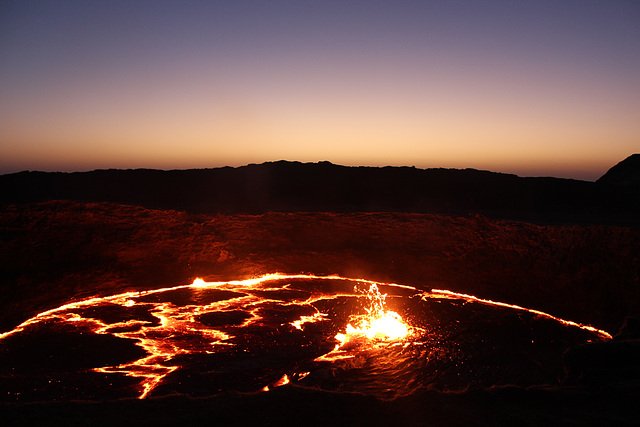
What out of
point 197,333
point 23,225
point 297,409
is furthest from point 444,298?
point 23,225

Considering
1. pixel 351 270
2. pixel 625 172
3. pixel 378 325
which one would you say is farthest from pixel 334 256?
pixel 625 172

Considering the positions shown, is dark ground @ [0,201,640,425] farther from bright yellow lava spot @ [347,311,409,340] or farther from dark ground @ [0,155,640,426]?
bright yellow lava spot @ [347,311,409,340]

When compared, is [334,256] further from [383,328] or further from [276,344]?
[276,344]

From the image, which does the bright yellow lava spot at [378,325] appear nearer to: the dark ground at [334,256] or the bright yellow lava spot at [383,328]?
the bright yellow lava spot at [383,328]

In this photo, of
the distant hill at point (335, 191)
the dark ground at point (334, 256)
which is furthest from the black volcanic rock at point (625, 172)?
the dark ground at point (334, 256)

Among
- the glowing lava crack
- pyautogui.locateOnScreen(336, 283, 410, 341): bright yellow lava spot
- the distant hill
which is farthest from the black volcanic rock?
pyautogui.locateOnScreen(336, 283, 410, 341): bright yellow lava spot
